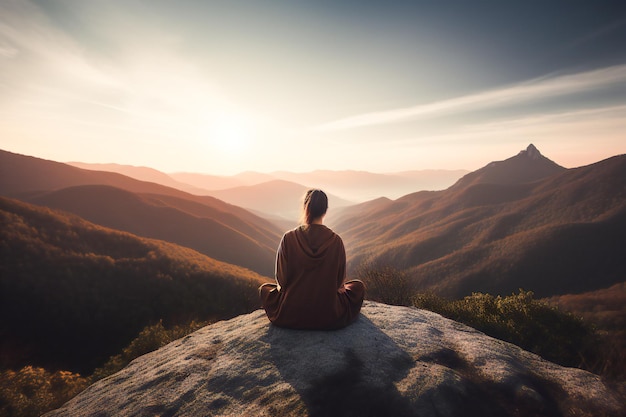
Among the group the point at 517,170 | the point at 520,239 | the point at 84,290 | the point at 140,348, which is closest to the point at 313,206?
the point at 140,348

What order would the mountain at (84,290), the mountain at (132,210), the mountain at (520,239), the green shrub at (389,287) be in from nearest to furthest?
1. the green shrub at (389,287)
2. the mountain at (84,290)
3. the mountain at (132,210)
4. the mountain at (520,239)

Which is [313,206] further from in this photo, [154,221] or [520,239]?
[520,239]

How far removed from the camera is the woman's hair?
5027mm

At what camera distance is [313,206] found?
197 inches

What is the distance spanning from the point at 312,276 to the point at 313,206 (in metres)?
1.26

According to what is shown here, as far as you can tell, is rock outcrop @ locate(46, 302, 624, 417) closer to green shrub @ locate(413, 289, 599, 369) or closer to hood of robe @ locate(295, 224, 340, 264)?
hood of robe @ locate(295, 224, 340, 264)

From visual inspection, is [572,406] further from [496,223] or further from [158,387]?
[496,223]

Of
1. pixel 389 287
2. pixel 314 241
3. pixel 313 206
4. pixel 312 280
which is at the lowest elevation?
pixel 389 287

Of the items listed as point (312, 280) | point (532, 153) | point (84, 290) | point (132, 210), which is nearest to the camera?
point (312, 280)

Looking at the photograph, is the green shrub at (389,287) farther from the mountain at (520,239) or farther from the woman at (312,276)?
the mountain at (520,239)

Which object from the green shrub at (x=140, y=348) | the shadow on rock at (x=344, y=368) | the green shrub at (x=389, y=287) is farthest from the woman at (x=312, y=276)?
the green shrub at (x=389, y=287)

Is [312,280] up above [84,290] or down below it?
above

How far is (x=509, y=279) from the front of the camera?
61594 millimetres

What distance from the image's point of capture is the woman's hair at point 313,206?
503 cm
